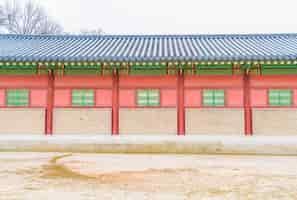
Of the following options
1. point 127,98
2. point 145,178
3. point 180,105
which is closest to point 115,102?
point 127,98

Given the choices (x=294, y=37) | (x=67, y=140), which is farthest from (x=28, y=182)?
(x=294, y=37)

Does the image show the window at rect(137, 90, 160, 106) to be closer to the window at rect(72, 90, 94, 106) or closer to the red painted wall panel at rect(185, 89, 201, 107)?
the red painted wall panel at rect(185, 89, 201, 107)

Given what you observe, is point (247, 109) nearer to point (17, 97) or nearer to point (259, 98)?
point (259, 98)

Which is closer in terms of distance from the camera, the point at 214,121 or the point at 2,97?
the point at 214,121

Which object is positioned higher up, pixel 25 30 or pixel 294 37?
pixel 25 30

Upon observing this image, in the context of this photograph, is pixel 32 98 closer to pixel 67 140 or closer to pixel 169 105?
pixel 67 140

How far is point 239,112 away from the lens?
1027cm

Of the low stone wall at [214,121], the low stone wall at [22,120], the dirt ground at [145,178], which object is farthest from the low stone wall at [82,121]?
the low stone wall at [214,121]

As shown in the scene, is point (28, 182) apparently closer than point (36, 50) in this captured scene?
Yes

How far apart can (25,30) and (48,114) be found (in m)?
21.4

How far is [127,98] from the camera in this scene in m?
10.5

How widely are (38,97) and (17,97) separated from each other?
86 centimetres

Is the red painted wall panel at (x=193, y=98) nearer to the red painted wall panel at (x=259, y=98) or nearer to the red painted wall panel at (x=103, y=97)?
the red painted wall panel at (x=259, y=98)

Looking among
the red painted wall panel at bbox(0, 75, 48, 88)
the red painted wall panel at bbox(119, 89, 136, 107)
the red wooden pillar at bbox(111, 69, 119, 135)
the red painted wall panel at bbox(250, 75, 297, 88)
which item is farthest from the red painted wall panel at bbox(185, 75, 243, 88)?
the red painted wall panel at bbox(0, 75, 48, 88)
